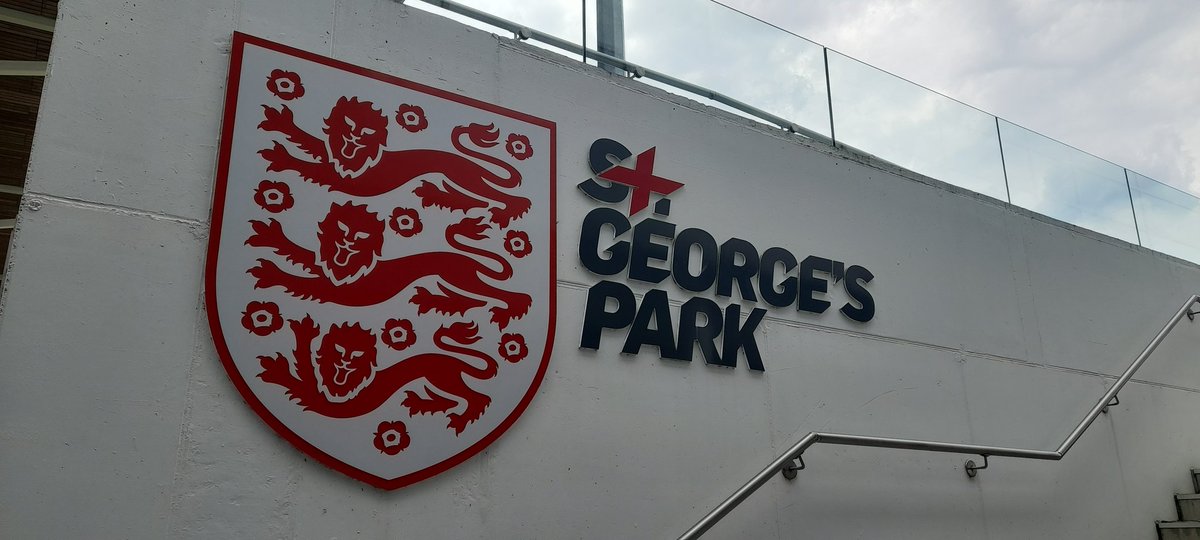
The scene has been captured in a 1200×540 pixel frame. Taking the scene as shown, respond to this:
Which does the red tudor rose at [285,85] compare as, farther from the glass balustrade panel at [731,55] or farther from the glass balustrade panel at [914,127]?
the glass balustrade panel at [914,127]

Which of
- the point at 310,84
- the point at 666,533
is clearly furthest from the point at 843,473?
the point at 310,84

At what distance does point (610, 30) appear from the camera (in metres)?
3.58

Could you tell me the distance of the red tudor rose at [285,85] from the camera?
8.31ft


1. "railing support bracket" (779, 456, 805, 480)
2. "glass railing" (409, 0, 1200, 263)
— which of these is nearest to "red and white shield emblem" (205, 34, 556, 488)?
"glass railing" (409, 0, 1200, 263)

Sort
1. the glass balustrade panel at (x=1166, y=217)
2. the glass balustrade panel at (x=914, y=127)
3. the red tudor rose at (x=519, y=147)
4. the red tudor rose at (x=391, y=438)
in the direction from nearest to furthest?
the red tudor rose at (x=391, y=438), the red tudor rose at (x=519, y=147), the glass balustrade panel at (x=914, y=127), the glass balustrade panel at (x=1166, y=217)

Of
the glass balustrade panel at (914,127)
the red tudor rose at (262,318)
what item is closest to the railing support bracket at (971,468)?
the glass balustrade panel at (914,127)

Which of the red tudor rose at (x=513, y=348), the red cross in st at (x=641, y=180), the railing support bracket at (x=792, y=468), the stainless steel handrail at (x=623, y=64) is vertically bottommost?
the railing support bracket at (x=792, y=468)

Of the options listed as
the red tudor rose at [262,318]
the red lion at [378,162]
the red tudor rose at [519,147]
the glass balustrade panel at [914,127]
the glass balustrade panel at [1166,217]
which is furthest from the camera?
the glass balustrade panel at [1166,217]

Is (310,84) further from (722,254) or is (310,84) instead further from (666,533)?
(666,533)

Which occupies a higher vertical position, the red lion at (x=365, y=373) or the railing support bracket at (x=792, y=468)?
the red lion at (x=365, y=373)

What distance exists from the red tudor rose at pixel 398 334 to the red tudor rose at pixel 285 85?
2.55 feet

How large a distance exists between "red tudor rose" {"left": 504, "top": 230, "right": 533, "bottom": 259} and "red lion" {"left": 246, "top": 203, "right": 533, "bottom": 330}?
0.05 meters

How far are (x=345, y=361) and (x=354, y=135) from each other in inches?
29.1

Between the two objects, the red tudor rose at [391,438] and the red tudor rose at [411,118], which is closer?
the red tudor rose at [391,438]
